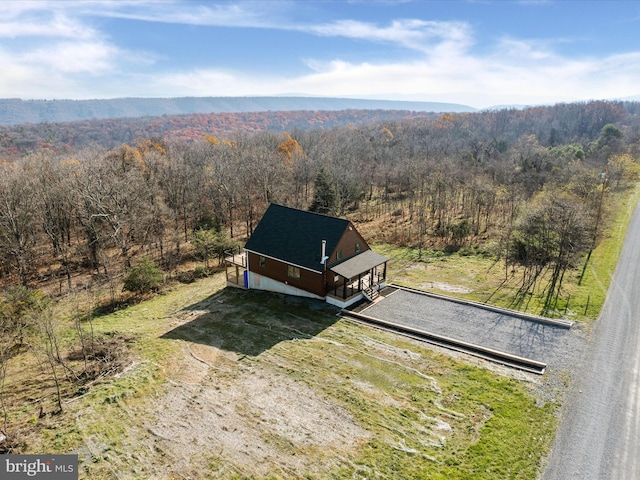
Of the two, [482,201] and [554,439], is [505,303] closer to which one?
[554,439]

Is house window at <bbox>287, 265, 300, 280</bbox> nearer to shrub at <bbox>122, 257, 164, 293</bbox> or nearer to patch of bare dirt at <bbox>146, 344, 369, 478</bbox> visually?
patch of bare dirt at <bbox>146, 344, 369, 478</bbox>

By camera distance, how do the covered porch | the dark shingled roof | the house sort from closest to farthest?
1. the covered porch
2. the house
3. the dark shingled roof

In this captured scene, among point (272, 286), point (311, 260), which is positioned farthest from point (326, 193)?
point (311, 260)

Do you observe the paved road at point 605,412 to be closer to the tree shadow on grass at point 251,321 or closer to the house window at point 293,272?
the tree shadow on grass at point 251,321

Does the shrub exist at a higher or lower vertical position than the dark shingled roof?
lower

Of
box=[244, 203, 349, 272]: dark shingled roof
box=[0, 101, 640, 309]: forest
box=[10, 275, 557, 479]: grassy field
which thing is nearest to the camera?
box=[10, 275, 557, 479]: grassy field

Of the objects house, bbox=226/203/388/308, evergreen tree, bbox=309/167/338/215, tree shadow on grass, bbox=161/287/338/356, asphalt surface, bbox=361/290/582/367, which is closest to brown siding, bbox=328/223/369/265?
house, bbox=226/203/388/308

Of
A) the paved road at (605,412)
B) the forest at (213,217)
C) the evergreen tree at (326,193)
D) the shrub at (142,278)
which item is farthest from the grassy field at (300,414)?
the evergreen tree at (326,193)
